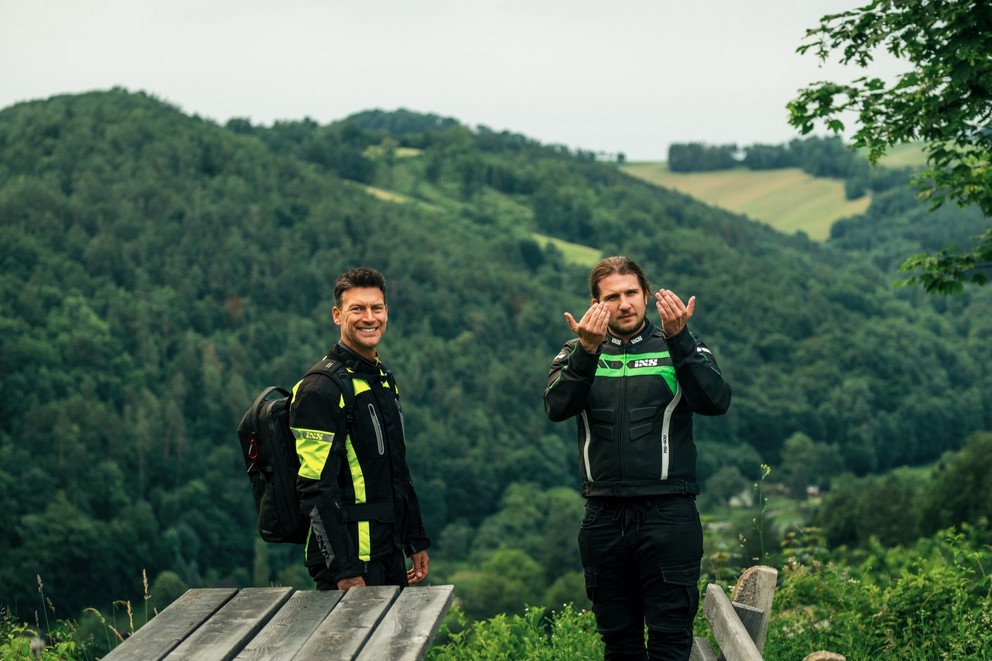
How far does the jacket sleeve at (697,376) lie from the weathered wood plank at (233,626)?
4.62 feet

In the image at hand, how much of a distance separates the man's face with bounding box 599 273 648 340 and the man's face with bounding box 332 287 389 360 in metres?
0.83

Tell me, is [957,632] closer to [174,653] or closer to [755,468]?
[174,653]

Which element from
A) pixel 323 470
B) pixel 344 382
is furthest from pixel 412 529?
pixel 344 382

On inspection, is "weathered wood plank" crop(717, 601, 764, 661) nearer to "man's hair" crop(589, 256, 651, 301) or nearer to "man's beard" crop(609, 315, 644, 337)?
"man's beard" crop(609, 315, 644, 337)

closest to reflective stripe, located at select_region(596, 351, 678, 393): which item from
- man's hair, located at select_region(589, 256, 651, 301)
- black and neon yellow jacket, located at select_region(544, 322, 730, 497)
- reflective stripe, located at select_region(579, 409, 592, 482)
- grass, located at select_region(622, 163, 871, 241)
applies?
black and neon yellow jacket, located at select_region(544, 322, 730, 497)

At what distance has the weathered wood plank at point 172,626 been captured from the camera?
9.61 feet

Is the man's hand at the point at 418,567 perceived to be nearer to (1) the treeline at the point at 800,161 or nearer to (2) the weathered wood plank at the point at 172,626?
(2) the weathered wood plank at the point at 172,626

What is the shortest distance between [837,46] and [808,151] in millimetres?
177712

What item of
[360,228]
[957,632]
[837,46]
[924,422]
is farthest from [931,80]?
[360,228]

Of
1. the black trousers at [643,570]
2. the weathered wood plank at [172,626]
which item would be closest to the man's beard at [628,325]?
the black trousers at [643,570]

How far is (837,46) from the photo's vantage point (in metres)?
9.04

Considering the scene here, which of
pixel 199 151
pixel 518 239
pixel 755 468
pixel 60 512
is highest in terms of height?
pixel 199 151

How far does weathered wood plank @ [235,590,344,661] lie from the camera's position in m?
2.93

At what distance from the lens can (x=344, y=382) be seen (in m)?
4.16
